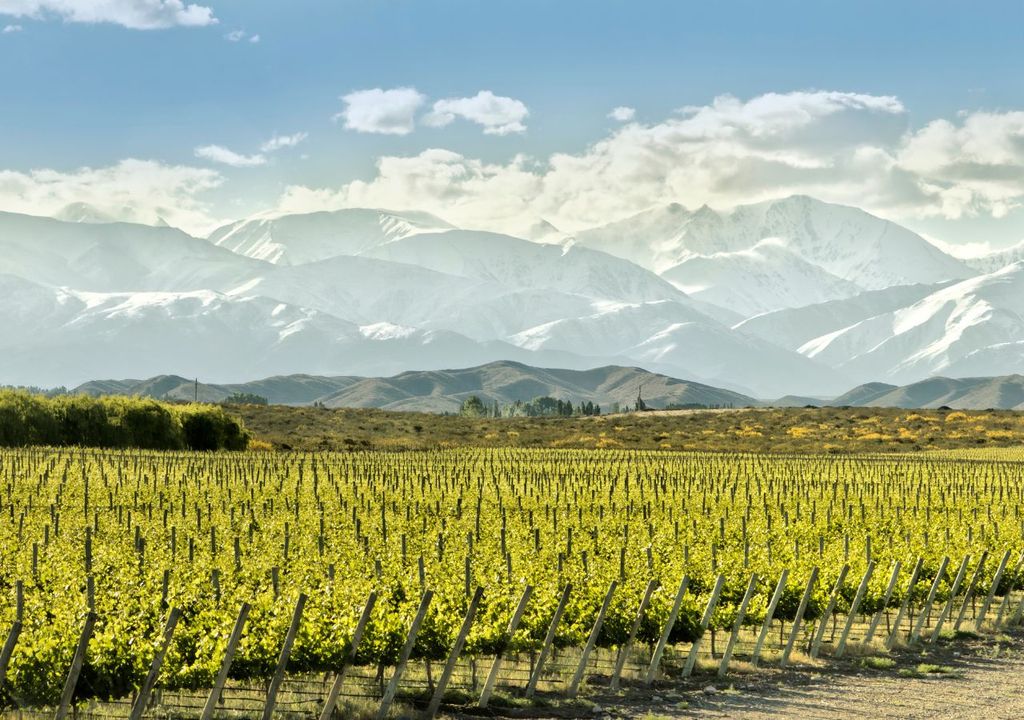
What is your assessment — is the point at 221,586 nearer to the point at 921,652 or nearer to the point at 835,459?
the point at 921,652

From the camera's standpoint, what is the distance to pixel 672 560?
29.7m

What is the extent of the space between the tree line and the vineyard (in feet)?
132

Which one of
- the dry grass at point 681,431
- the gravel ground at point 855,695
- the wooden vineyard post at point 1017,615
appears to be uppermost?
A: the dry grass at point 681,431

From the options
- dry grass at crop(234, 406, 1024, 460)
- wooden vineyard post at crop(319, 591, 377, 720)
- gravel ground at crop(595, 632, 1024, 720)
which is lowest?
gravel ground at crop(595, 632, 1024, 720)

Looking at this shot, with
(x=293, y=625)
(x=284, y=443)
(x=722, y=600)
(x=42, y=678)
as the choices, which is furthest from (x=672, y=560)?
(x=284, y=443)

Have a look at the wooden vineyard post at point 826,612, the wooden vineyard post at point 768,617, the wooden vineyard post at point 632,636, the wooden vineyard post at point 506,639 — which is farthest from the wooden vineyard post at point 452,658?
the wooden vineyard post at point 826,612

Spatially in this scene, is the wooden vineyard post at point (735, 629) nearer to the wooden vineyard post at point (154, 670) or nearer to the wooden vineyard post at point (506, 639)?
the wooden vineyard post at point (506, 639)

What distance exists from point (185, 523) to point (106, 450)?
46.3 meters

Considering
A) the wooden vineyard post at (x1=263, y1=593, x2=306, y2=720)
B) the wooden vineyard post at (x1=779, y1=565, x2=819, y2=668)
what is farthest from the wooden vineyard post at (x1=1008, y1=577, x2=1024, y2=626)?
the wooden vineyard post at (x1=263, y1=593, x2=306, y2=720)

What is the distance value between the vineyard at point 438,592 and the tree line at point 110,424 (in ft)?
132

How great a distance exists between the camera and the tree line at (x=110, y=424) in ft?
290

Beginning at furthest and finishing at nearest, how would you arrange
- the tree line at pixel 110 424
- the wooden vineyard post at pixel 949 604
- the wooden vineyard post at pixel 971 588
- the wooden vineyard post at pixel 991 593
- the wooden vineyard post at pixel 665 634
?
the tree line at pixel 110 424 → the wooden vineyard post at pixel 991 593 → the wooden vineyard post at pixel 971 588 → the wooden vineyard post at pixel 949 604 → the wooden vineyard post at pixel 665 634

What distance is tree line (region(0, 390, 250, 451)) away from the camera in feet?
290

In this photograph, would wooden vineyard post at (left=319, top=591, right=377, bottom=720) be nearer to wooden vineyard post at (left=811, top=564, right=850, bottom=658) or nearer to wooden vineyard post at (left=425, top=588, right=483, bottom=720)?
wooden vineyard post at (left=425, top=588, right=483, bottom=720)
